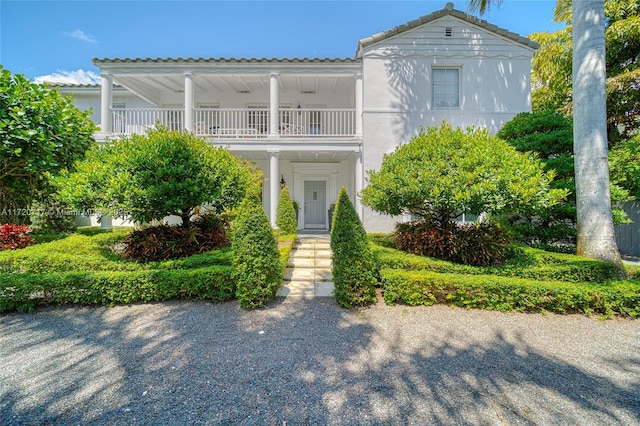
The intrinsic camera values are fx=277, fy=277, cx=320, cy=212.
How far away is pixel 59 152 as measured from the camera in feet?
21.2

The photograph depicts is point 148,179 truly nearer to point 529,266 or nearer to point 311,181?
point 529,266

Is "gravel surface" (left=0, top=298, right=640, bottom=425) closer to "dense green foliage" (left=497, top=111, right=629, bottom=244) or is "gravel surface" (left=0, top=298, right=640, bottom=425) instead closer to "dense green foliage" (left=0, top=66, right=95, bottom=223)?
"dense green foliage" (left=497, top=111, right=629, bottom=244)

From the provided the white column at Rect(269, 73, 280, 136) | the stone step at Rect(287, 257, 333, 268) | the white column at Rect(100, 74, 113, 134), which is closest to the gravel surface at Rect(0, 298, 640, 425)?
the stone step at Rect(287, 257, 333, 268)

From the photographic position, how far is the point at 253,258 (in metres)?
4.34

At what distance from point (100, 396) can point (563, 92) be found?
1566 cm

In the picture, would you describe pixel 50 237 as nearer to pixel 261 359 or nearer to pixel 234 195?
pixel 234 195

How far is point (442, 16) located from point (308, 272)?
9668 millimetres

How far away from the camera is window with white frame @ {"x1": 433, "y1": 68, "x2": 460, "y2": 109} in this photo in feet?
31.8

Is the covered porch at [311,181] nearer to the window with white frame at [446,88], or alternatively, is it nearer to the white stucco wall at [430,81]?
the white stucco wall at [430,81]

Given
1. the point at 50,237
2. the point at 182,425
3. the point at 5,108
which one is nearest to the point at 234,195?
the point at 182,425

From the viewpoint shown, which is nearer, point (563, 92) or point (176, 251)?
point (176, 251)

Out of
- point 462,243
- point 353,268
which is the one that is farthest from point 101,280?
point 462,243

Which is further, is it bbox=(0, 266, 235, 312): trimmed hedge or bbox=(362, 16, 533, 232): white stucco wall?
bbox=(362, 16, 533, 232): white stucco wall

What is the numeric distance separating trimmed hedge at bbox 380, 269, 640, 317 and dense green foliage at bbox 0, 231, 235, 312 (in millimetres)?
2875
